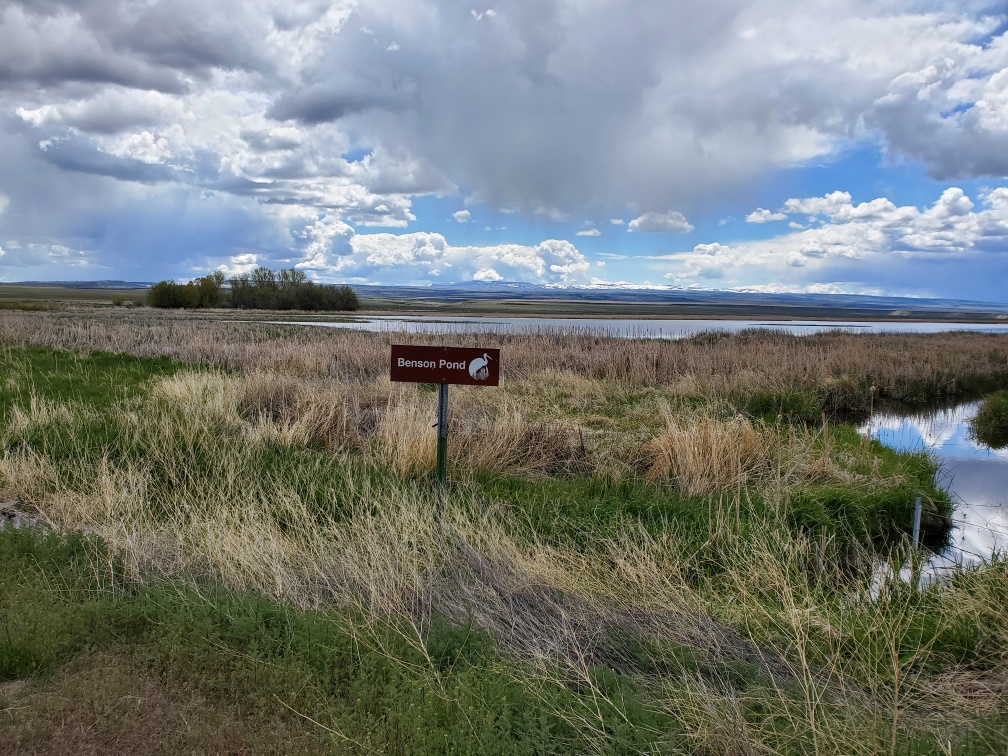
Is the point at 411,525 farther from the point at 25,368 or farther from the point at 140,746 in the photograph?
the point at 25,368

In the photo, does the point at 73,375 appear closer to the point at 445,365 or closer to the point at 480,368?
the point at 445,365

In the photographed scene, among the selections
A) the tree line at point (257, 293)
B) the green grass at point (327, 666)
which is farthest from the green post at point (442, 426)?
the tree line at point (257, 293)

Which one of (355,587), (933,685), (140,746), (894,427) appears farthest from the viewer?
(894,427)

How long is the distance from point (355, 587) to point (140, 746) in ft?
5.28

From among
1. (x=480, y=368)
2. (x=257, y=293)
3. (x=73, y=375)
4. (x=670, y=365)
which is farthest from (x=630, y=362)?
(x=257, y=293)

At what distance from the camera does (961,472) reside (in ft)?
41.3

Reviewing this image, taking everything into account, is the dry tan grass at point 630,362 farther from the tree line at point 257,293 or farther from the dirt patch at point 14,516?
the tree line at point 257,293

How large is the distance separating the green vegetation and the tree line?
7963 cm

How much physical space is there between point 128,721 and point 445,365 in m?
3.39

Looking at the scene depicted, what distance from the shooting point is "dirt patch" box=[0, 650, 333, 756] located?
3021 mm

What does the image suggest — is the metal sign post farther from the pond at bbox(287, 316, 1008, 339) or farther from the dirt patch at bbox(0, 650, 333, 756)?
the pond at bbox(287, 316, 1008, 339)

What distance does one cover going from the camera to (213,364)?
58.1ft

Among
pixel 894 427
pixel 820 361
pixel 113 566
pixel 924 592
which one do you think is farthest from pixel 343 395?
Result: pixel 820 361

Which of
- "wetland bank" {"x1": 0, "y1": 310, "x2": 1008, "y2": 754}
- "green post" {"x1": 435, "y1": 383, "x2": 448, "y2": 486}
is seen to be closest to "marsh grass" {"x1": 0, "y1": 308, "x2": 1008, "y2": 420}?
"wetland bank" {"x1": 0, "y1": 310, "x2": 1008, "y2": 754}
